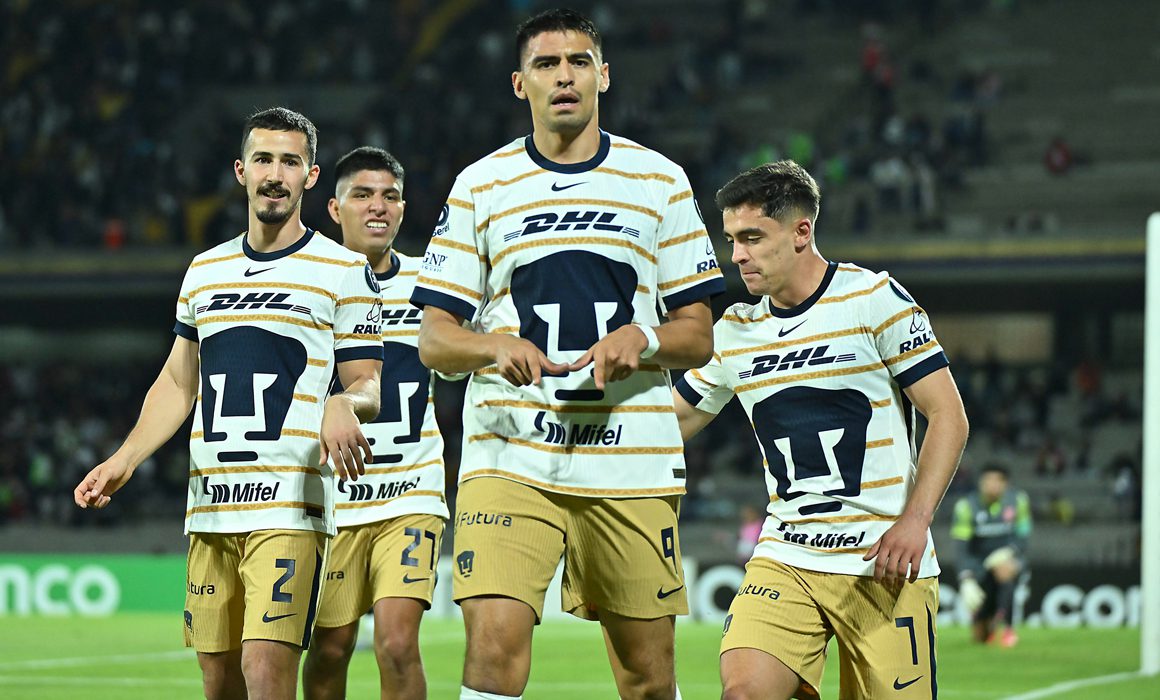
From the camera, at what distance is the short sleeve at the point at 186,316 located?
5586 mm

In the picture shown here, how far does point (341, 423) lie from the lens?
508cm

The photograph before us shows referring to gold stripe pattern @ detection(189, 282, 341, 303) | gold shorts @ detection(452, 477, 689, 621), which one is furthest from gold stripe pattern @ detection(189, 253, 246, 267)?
gold shorts @ detection(452, 477, 689, 621)

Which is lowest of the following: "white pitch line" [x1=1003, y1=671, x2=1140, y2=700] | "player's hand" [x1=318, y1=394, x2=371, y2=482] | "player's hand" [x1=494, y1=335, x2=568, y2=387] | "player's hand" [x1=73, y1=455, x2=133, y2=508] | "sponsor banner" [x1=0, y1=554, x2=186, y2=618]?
"sponsor banner" [x1=0, y1=554, x2=186, y2=618]

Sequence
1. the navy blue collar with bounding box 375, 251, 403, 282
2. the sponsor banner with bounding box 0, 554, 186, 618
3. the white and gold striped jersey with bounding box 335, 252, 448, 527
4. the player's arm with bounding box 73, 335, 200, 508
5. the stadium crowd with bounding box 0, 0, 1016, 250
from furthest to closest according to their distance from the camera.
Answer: the stadium crowd with bounding box 0, 0, 1016, 250
the sponsor banner with bounding box 0, 554, 186, 618
the navy blue collar with bounding box 375, 251, 403, 282
the white and gold striped jersey with bounding box 335, 252, 448, 527
the player's arm with bounding box 73, 335, 200, 508

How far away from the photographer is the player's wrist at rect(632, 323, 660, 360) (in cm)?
451

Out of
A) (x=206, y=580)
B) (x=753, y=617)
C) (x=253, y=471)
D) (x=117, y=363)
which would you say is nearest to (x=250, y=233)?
(x=253, y=471)

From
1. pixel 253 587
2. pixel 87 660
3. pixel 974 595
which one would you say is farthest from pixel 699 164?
pixel 253 587

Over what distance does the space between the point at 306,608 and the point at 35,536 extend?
20.9 m

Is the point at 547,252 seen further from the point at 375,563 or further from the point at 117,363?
the point at 117,363

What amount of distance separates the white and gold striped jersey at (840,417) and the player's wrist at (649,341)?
0.57 meters

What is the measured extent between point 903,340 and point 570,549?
1263mm

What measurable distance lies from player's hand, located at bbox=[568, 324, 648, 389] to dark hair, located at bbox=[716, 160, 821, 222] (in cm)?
85

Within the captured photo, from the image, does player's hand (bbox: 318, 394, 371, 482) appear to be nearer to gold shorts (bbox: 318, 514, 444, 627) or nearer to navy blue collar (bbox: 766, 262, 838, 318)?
navy blue collar (bbox: 766, 262, 838, 318)

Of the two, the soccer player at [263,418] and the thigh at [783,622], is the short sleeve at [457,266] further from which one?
the thigh at [783,622]
